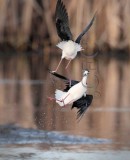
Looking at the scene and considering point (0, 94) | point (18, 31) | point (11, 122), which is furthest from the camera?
point (18, 31)

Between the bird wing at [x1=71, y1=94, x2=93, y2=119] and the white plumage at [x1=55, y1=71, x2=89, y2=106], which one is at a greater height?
the white plumage at [x1=55, y1=71, x2=89, y2=106]

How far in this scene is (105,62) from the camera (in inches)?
984

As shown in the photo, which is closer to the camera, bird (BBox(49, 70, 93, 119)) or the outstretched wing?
bird (BBox(49, 70, 93, 119))

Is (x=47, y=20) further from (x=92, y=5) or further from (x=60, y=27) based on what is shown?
(x=60, y=27)

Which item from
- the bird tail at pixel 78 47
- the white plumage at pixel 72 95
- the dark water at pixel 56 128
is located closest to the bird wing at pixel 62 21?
the bird tail at pixel 78 47

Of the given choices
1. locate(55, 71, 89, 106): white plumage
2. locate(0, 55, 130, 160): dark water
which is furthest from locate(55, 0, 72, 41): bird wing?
locate(0, 55, 130, 160): dark water

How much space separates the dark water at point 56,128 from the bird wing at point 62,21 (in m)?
1.60

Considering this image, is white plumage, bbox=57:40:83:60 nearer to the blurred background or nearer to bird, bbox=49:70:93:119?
bird, bbox=49:70:93:119

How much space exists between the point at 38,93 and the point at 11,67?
6363mm

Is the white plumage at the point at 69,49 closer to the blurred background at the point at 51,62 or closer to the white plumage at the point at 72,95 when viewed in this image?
the white plumage at the point at 72,95

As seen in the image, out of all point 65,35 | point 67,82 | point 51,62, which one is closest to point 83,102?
point 67,82

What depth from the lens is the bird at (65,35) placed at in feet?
19.7

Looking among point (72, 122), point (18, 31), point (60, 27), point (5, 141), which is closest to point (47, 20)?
point (18, 31)

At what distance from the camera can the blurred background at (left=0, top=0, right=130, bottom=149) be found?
1362 centimetres
